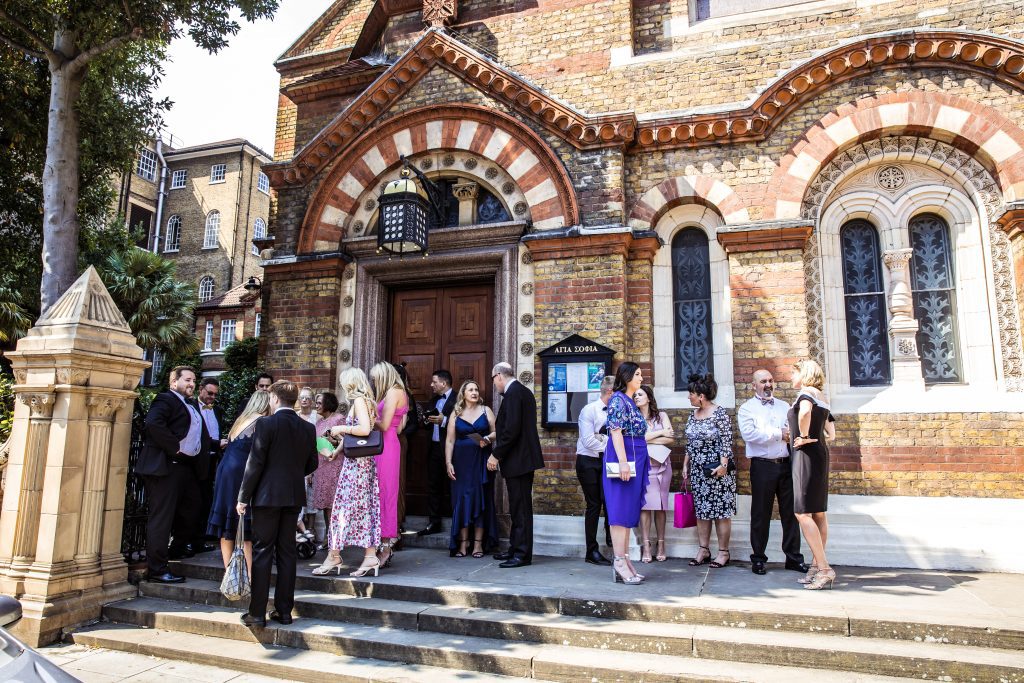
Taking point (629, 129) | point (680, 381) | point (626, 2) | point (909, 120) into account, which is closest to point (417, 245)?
point (629, 129)

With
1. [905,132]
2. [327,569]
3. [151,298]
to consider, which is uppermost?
[151,298]

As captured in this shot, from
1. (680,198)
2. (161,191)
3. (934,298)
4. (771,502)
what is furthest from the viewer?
(161,191)

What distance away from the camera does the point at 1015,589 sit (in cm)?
563

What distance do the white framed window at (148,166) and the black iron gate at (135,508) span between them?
112 feet

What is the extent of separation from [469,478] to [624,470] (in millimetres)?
2002

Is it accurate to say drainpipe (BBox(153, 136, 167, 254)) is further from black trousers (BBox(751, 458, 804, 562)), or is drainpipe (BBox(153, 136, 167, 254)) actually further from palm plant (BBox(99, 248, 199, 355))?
black trousers (BBox(751, 458, 804, 562))

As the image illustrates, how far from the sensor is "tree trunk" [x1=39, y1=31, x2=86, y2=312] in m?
8.27

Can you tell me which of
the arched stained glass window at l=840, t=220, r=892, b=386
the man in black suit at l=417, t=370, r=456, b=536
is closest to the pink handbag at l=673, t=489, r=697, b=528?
the arched stained glass window at l=840, t=220, r=892, b=386

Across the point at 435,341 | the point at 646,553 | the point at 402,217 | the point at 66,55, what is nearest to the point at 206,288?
the point at 66,55

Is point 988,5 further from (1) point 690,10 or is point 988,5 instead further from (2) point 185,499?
(2) point 185,499

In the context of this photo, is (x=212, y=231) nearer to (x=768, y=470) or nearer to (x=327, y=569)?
(x=327, y=569)

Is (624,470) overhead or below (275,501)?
overhead

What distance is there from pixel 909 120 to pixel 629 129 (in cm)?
321

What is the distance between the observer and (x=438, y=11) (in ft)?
31.3
